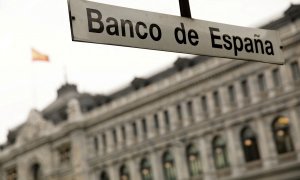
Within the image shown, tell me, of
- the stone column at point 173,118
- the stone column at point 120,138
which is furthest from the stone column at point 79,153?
the stone column at point 173,118

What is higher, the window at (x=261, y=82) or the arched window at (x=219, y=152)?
the window at (x=261, y=82)

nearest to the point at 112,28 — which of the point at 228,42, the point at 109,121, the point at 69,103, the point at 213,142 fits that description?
the point at 228,42

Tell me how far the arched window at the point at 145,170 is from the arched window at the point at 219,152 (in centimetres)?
636

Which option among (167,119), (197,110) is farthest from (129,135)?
(197,110)

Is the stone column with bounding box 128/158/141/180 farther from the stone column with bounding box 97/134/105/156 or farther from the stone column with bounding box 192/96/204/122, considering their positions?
the stone column with bounding box 192/96/204/122

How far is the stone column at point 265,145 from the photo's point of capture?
3216cm

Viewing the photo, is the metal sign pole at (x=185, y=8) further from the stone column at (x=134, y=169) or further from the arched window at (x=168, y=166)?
the stone column at (x=134, y=169)

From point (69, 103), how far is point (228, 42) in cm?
4352

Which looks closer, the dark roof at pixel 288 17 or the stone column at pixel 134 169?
the dark roof at pixel 288 17

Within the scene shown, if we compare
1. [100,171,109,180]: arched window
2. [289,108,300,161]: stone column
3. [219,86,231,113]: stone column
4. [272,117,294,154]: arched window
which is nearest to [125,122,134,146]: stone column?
[100,171,109,180]: arched window

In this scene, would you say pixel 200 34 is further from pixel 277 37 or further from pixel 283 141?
pixel 283 141

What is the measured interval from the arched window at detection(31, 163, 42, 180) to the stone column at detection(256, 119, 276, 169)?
25.6 meters

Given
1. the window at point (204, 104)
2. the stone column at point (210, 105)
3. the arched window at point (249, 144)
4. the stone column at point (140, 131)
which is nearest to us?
the arched window at point (249, 144)

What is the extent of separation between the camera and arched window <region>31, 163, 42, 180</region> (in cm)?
5126
